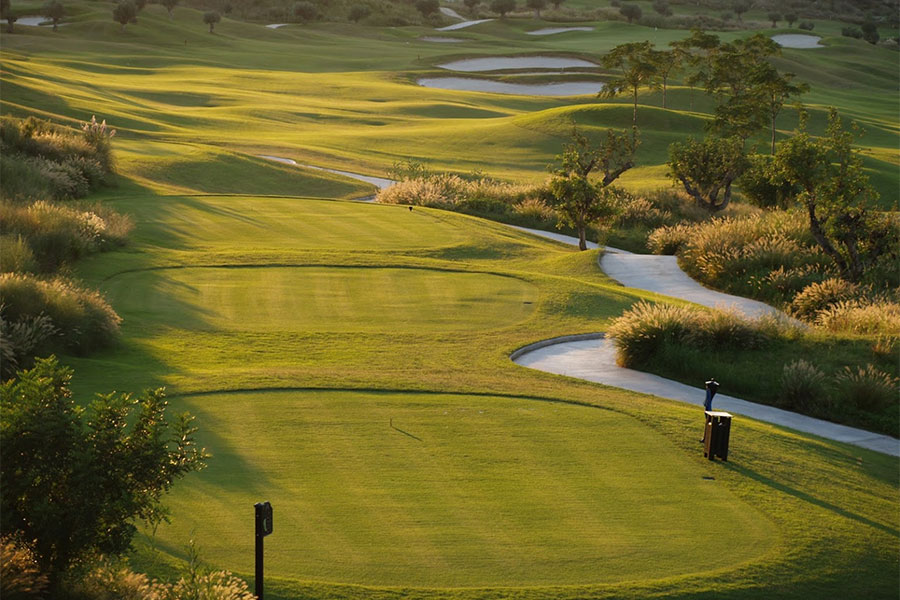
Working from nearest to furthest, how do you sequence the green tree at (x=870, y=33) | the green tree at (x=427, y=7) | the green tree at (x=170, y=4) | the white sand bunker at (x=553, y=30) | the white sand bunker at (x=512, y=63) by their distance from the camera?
the white sand bunker at (x=512, y=63)
the green tree at (x=170, y=4)
the white sand bunker at (x=553, y=30)
the green tree at (x=870, y=33)
the green tree at (x=427, y=7)

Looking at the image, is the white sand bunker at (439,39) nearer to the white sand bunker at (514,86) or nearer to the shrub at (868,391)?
the white sand bunker at (514,86)

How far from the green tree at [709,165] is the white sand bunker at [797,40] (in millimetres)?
71273

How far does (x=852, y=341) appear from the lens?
16.8m

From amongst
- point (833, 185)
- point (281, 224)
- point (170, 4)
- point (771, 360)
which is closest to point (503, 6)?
point (170, 4)

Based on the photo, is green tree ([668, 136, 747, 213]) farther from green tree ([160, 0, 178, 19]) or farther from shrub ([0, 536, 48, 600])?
green tree ([160, 0, 178, 19])

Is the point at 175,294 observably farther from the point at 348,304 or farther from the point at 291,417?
the point at 291,417

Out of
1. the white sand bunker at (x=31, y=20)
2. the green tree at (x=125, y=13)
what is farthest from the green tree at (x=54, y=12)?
the green tree at (x=125, y=13)

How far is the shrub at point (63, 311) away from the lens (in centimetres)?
1409

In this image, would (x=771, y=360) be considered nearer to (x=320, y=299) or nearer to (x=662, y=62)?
(x=320, y=299)

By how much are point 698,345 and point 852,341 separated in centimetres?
257

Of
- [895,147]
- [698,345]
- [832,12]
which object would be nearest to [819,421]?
[698,345]

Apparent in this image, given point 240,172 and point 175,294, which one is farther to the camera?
point 240,172

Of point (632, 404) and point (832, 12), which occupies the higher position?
point (832, 12)

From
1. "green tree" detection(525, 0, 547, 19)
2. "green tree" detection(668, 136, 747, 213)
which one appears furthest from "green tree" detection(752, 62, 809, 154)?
"green tree" detection(525, 0, 547, 19)
